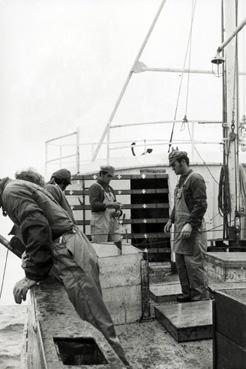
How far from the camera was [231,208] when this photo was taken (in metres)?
8.54

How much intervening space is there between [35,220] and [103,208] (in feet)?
12.6

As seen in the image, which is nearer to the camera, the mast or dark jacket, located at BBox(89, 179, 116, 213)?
dark jacket, located at BBox(89, 179, 116, 213)

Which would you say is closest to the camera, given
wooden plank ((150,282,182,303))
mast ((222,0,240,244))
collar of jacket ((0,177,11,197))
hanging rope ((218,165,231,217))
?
collar of jacket ((0,177,11,197))

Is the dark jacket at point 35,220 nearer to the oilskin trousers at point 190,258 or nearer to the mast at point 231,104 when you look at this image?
the oilskin trousers at point 190,258

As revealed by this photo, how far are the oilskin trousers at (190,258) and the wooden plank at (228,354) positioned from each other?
237 centimetres

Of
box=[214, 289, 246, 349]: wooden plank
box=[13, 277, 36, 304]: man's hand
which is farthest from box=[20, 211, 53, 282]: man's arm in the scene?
box=[214, 289, 246, 349]: wooden plank

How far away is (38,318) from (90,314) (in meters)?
0.85

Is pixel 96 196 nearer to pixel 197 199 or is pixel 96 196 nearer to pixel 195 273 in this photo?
pixel 197 199

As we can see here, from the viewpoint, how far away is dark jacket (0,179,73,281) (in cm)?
283

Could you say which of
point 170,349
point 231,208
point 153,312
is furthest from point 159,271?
point 170,349

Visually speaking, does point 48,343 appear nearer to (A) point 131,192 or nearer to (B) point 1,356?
(B) point 1,356

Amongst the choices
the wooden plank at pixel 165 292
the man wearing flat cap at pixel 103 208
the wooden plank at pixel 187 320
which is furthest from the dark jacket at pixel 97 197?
the wooden plank at pixel 187 320

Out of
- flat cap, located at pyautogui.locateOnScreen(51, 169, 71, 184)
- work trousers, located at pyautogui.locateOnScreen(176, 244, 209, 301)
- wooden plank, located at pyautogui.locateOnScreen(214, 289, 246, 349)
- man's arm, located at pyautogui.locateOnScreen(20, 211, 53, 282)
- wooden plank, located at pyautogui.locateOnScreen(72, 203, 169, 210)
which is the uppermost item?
flat cap, located at pyautogui.locateOnScreen(51, 169, 71, 184)

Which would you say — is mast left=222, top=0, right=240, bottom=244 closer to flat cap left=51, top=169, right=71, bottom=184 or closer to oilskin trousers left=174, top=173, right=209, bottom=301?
oilskin trousers left=174, top=173, right=209, bottom=301
